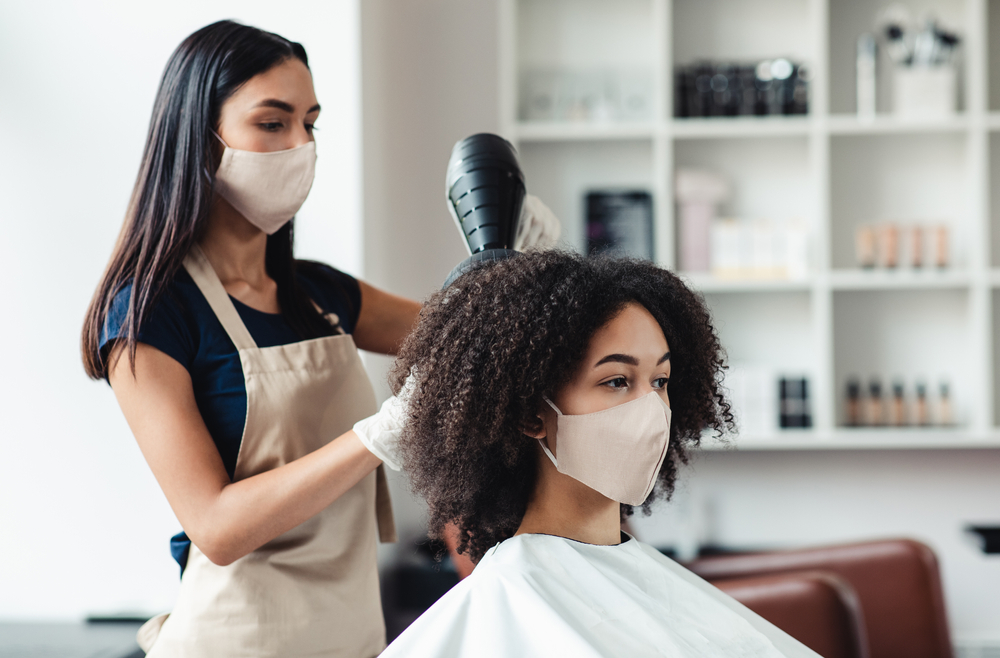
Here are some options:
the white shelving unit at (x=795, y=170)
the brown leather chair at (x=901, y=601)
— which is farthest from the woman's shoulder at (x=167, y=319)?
the brown leather chair at (x=901, y=601)

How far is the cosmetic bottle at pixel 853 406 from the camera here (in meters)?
2.71

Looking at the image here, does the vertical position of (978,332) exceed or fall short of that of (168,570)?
it exceeds it

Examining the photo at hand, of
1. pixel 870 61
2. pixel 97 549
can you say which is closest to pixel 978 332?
pixel 870 61

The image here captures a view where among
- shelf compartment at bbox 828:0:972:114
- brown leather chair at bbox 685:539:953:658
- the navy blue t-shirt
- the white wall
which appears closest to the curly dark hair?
the navy blue t-shirt

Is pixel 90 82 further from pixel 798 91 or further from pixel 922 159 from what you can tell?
pixel 922 159

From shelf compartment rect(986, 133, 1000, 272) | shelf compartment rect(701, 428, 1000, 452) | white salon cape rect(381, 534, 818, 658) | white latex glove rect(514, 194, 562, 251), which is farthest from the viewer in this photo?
shelf compartment rect(986, 133, 1000, 272)

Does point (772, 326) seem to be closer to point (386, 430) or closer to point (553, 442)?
point (553, 442)

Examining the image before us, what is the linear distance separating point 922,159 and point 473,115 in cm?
162

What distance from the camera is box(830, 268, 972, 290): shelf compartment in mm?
2602

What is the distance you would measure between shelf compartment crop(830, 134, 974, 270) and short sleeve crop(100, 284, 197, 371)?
8.07ft

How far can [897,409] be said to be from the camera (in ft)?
8.74

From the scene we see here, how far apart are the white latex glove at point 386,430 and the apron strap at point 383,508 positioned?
34 centimetres

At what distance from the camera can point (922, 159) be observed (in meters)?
2.82

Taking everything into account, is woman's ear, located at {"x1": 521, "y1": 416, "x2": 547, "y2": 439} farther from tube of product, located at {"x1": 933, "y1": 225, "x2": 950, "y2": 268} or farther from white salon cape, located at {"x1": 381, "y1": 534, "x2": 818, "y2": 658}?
tube of product, located at {"x1": 933, "y1": 225, "x2": 950, "y2": 268}
